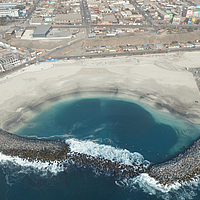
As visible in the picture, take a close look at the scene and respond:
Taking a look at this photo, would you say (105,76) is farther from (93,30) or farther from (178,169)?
(93,30)

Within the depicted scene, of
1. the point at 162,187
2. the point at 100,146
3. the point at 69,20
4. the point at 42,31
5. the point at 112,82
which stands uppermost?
the point at 69,20

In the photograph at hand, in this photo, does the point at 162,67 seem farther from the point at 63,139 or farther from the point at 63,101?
the point at 63,139

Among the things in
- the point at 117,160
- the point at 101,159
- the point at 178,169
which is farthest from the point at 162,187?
the point at 101,159

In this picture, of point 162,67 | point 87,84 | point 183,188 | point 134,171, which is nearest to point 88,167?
point 134,171

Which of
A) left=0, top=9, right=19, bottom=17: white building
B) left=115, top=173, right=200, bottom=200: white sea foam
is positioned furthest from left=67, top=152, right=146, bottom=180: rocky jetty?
left=0, top=9, right=19, bottom=17: white building

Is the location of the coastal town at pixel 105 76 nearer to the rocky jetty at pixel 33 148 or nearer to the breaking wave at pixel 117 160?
the rocky jetty at pixel 33 148

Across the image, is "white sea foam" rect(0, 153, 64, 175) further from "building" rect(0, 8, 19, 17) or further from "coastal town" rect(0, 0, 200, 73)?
"building" rect(0, 8, 19, 17)
